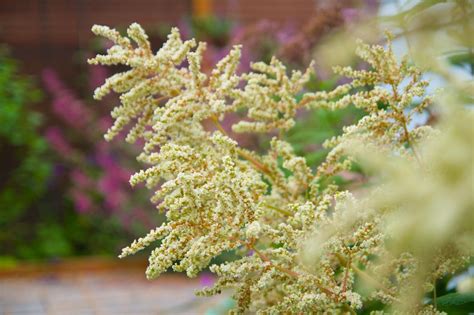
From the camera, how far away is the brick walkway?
4.21m

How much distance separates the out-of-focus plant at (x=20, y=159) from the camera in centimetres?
591

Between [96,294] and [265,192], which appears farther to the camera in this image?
[96,294]

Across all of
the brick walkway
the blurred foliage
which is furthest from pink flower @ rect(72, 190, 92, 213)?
the brick walkway

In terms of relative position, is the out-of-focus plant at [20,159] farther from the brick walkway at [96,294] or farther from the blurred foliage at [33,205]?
the brick walkway at [96,294]

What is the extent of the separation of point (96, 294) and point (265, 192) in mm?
3786

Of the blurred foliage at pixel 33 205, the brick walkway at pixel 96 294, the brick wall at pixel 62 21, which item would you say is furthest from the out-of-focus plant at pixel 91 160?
the brick walkway at pixel 96 294

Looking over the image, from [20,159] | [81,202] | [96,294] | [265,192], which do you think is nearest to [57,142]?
[20,159]

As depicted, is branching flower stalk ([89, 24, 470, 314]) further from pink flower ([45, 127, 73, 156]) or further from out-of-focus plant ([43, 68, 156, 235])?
pink flower ([45, 127, 73, 156])

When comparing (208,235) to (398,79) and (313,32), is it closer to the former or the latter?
(398,79)

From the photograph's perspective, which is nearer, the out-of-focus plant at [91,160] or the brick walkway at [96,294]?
the brick walkway at [96,294]

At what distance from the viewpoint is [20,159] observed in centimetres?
634

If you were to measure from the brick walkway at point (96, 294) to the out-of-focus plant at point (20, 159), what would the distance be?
0.84 m

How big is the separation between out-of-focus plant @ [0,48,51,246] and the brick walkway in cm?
84

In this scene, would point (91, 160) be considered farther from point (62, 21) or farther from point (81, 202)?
point (62, 21)
